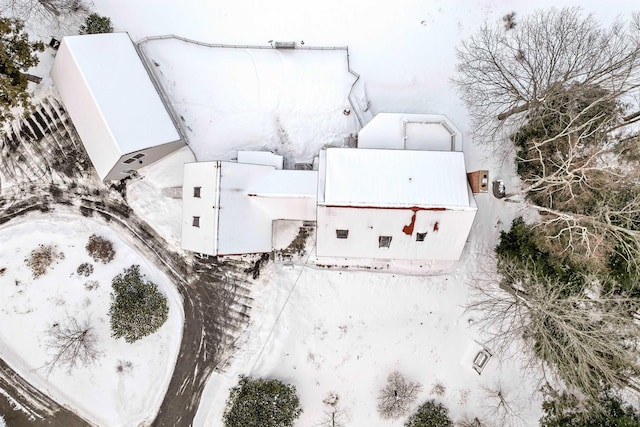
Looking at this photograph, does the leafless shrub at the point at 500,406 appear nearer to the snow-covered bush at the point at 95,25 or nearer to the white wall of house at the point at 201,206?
the white wall of house at the point at 201,206

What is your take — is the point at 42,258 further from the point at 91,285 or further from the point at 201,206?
the point at 201,206

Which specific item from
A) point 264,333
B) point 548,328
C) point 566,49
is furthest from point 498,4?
point 264,333

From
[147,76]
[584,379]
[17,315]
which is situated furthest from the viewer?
[17,315]

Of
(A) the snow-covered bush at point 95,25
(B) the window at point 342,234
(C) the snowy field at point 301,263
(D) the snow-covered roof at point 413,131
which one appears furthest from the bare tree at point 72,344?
(D) the snow-covered roof at point 413,131

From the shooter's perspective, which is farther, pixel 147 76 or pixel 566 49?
pixel 147 76

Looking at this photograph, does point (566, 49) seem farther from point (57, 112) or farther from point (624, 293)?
point (57, 112)

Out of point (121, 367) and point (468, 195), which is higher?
point (468, 195)

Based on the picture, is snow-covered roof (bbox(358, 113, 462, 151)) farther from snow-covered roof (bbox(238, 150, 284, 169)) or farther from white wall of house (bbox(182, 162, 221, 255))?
white wall of house (bbox(182, 162, 221, 255))

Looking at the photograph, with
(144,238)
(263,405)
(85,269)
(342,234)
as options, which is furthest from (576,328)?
(85,269)
